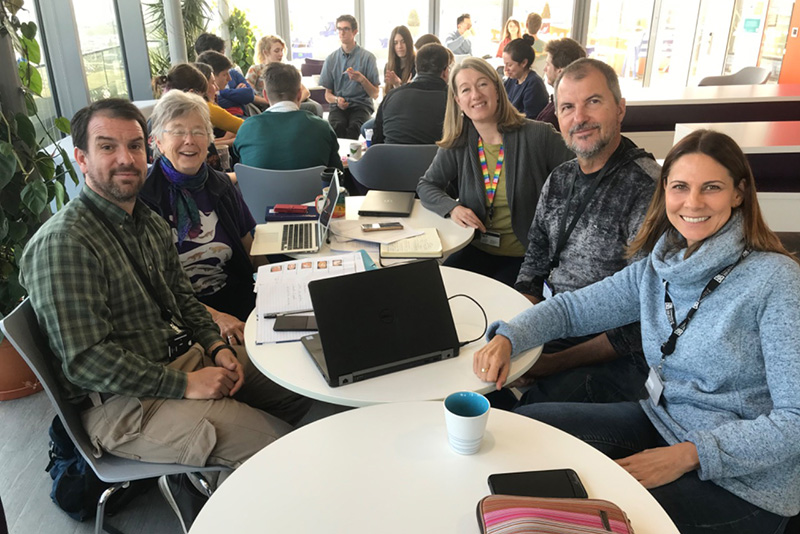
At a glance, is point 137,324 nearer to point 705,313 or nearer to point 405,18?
point 705,313

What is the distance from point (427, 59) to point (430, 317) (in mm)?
2846

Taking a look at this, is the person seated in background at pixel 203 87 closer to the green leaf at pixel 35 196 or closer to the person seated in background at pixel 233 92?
the person seated in background at pixel 233 92

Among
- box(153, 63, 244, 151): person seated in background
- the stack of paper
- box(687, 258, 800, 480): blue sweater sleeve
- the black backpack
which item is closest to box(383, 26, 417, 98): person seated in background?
box(153, 63, 244, 151): person seated in background

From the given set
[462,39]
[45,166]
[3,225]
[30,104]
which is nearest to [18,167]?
[45,166]

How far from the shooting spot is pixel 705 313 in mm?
1359

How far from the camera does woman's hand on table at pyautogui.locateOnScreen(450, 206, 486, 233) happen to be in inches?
97.3

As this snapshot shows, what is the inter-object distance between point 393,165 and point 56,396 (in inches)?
91.0

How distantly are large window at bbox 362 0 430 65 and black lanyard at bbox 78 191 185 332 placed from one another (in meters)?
8.21

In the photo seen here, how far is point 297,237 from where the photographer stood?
2.30 metres

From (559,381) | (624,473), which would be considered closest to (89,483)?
(559,381)

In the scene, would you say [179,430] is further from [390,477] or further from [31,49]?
[31,49]

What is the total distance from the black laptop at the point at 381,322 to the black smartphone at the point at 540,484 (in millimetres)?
436

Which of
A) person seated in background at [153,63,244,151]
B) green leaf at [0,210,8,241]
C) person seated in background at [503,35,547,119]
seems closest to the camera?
green leaf at [0,210,8,241]

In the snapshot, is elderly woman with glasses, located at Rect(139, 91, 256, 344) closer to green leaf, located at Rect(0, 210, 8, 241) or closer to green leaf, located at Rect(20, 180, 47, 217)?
green leaf, located at Rect(20, 180, 47, 217)
